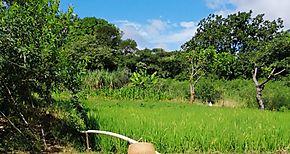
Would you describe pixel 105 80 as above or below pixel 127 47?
below

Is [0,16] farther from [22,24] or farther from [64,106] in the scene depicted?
[64,106]

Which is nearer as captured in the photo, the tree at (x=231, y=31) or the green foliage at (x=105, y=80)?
the green foliage at (x=105, y=80)

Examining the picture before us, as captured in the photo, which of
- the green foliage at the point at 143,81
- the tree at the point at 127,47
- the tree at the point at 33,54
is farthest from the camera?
the tree at the point at 127,47

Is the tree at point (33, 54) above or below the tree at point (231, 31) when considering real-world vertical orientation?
below

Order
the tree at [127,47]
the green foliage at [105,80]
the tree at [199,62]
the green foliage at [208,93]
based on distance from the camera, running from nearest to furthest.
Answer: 1. the green foliage at [208,93]
2. the tree at [199,62]
3. the green foliage at [105,80]
4. the tree at [127,47]

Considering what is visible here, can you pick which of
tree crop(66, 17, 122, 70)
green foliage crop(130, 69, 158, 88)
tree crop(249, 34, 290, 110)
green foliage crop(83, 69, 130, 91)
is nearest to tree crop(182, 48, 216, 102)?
green foliage crop(130, 69, 158, 88)

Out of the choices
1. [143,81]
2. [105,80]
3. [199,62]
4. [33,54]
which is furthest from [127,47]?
[33,54]

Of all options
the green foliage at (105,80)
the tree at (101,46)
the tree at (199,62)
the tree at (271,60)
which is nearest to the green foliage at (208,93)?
the tree at (199,62)

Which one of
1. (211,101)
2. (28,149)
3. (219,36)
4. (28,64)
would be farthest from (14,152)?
(219,36)

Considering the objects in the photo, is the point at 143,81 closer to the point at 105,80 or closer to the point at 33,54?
the point at 105,80

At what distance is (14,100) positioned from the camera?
6816mm

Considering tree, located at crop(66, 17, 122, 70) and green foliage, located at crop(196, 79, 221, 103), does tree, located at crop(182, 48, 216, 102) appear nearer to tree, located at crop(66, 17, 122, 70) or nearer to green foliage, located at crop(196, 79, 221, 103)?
green foliage, located at crop(196, 79, 221, 103)

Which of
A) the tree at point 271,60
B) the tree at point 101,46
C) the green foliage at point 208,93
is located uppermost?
the tree at point 101,46

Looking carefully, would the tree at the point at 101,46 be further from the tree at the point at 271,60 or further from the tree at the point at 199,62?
the tree at the point at 271,60
